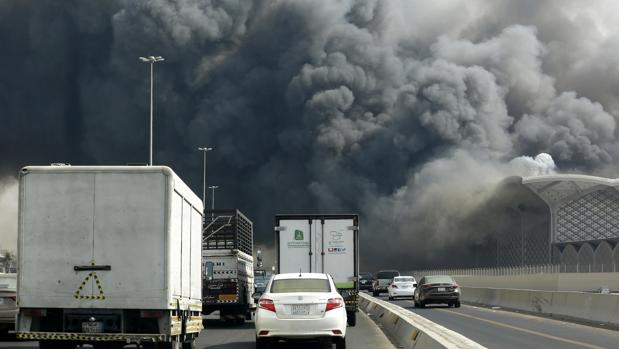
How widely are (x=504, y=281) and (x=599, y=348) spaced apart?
40.9 meters

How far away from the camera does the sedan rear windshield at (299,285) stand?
60.9 feet

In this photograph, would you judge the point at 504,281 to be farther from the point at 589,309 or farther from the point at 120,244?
the point at 120,244

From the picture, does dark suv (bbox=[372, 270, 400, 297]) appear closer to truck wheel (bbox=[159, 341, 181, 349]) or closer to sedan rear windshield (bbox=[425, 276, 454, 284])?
sedan rear windshield (bbox=[425, 276, 454, 284])

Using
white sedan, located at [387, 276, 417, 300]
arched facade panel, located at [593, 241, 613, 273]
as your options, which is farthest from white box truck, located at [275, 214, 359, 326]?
arched facade panel, located at [593, 241, 613, 273]

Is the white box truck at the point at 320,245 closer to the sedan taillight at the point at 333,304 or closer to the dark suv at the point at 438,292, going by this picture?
the sedan taillight at the point at 333,304

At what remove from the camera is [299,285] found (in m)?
18.7

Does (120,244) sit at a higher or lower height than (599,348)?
higher

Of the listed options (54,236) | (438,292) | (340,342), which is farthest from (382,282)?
(54,236)

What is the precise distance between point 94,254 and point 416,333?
602 centimetres

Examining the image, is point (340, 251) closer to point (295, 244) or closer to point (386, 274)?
point (295, 244)

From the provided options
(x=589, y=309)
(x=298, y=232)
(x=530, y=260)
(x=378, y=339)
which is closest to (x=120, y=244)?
(x=378, y=339)

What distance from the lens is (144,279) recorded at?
580 inches

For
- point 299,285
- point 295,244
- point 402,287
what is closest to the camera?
point 299,285

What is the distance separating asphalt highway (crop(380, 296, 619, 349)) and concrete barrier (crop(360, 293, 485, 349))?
153cm
